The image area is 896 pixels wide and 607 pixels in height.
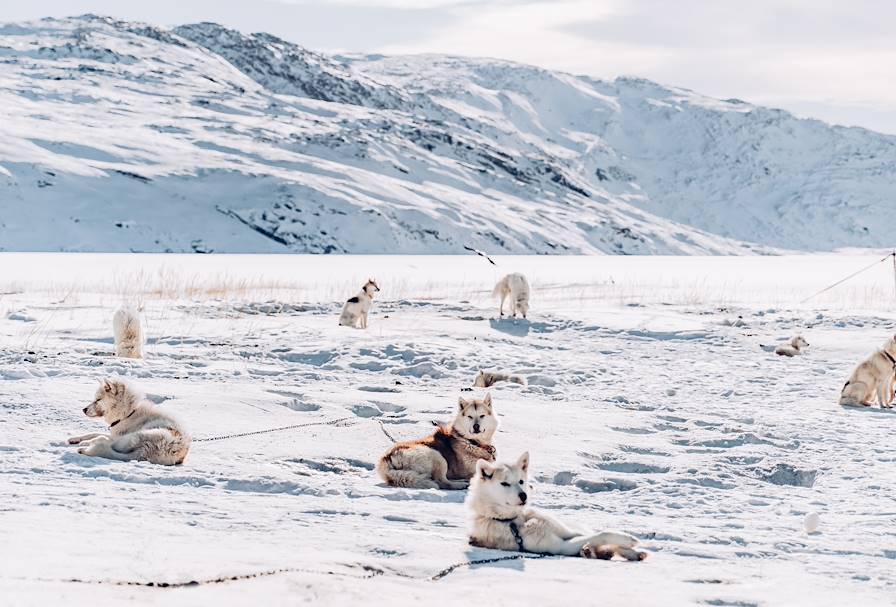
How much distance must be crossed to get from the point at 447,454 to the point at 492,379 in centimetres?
588

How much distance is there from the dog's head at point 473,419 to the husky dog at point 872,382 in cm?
673

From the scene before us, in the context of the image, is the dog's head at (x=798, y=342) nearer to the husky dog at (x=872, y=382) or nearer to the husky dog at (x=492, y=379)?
the husky dog at (x=872, y=382)

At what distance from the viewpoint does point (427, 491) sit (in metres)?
9.09

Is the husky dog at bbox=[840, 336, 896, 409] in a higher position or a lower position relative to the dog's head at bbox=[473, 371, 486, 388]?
higher

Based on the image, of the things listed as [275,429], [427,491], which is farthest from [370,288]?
[427,491]

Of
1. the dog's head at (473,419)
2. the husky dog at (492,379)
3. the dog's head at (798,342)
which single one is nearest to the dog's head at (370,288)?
the husky dog at (492,379)

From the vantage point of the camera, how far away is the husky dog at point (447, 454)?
9.21m

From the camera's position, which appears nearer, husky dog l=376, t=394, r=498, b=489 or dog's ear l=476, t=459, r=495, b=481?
dog's ear l=476, t=459, r=495, b=481

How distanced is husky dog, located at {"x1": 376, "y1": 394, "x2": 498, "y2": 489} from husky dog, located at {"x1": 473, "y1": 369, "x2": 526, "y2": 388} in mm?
4854

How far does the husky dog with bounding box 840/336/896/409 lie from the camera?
1449 cm

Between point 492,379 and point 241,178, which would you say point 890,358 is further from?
point 241,178

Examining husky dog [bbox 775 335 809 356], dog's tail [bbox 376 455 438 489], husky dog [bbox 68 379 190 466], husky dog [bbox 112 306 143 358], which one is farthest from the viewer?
husky dog [bbox 775 335 809 356]

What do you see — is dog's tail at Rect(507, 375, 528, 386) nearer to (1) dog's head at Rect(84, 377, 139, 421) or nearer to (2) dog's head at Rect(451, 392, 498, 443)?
(2) dog's head at Rect(451, 392, 498, 443)

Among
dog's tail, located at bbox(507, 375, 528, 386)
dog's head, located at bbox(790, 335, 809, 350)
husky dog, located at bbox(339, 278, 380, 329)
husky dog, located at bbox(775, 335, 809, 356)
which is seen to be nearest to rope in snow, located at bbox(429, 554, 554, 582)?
dog's tail, located at bbox(507, 375, 528, 386)
